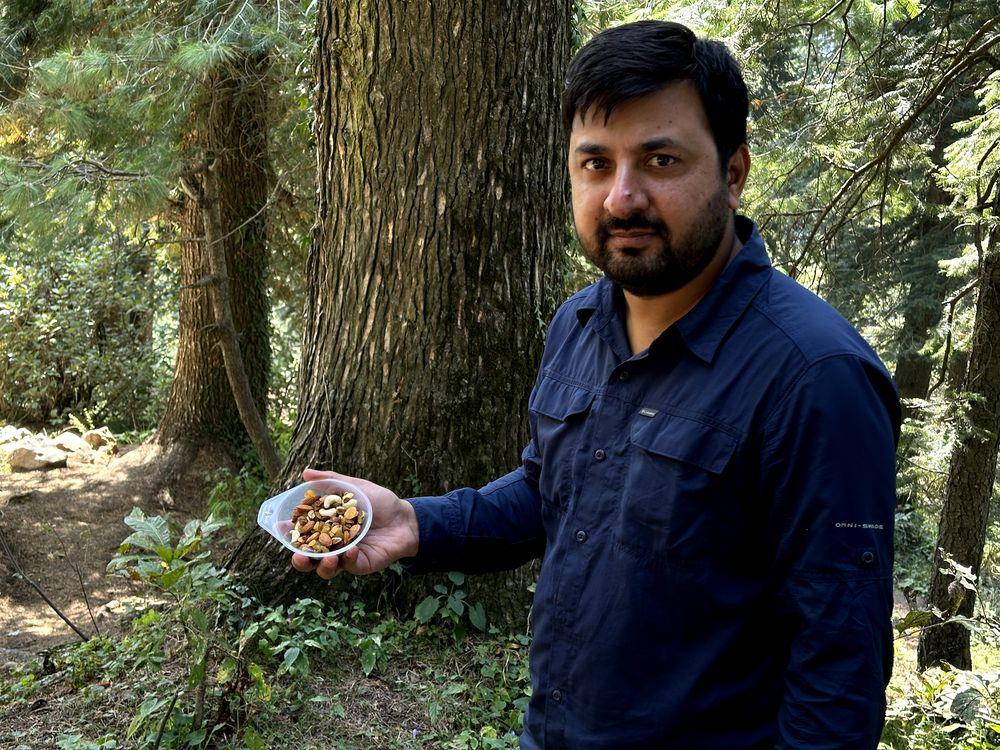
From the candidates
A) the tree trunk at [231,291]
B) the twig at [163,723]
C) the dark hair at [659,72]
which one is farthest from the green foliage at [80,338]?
the dark hair at [659,72]

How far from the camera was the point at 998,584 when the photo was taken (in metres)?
10.2

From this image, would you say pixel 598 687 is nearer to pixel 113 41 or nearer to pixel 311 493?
pixel 311 493

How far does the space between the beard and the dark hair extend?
0.12 meters

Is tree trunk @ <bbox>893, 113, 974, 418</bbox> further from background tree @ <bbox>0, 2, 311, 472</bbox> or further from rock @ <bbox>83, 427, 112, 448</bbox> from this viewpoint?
rock @ <bbox>83, 427, 112, 448</bbox>

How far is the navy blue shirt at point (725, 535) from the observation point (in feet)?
4.57

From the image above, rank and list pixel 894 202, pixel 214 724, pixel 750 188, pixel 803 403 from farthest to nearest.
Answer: pixel 750 188
pixel 894 202
pixel 214 724
pixel 803 403

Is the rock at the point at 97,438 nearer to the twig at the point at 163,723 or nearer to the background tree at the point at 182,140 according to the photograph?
the background tree at the point at 182,140

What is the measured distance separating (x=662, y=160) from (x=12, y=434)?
37.2 feet

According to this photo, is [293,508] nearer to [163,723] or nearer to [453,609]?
[163,723]

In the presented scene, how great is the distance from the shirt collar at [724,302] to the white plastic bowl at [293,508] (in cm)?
93

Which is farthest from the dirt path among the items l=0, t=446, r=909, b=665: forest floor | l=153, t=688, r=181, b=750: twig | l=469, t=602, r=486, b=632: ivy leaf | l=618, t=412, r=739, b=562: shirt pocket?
l=618, t=412, r=739, b=562: shirt pocket

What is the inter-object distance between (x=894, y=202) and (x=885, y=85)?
112cm

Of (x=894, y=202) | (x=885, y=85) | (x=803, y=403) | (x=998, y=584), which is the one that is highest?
(x=885, y=85)

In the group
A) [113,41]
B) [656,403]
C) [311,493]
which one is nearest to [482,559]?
[311,493]
